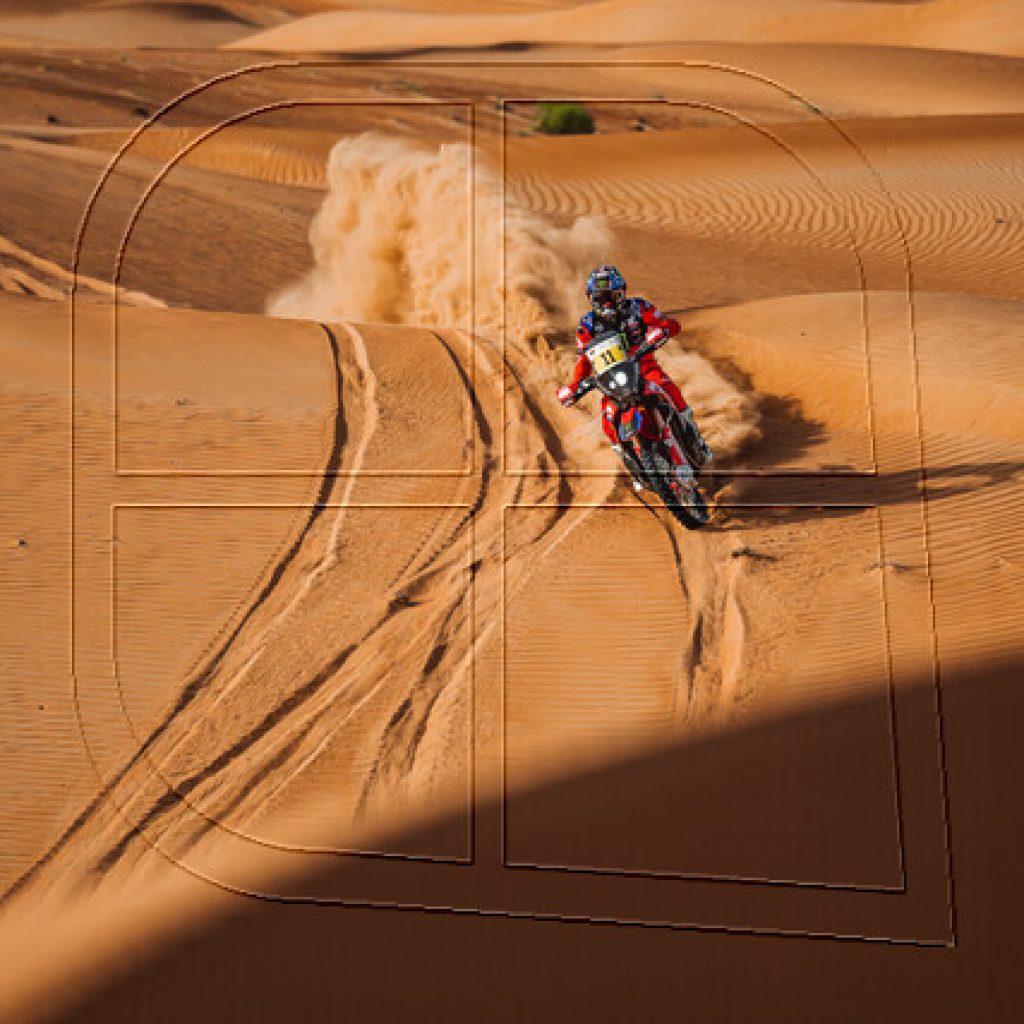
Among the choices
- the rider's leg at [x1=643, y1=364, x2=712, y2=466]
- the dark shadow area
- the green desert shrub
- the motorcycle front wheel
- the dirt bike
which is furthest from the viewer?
the green desert shrub

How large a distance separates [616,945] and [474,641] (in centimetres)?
225

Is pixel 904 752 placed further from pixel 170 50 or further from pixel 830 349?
pixel 170 50

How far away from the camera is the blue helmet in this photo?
945 cm

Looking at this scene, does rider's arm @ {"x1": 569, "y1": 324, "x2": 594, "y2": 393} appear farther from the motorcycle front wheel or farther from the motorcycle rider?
the motorcycle front wheel

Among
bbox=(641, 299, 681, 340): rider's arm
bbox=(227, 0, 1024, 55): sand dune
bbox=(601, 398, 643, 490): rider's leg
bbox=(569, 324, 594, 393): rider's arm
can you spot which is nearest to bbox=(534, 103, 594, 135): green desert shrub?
bbox=(227, 0, 1024, 55): sand dune

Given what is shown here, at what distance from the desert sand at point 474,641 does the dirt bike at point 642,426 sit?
27cm

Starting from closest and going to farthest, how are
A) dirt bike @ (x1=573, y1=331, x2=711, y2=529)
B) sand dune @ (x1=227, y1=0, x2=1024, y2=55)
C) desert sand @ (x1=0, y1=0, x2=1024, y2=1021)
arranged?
desert sand @ (x1=0, y1=0, x2=1024, y2=1021)
dirt bike @ (x1=573, y1=331, x2=711, y2=529)
sand dune @ (x1=227, y1=0, x2=1024, y2=55)

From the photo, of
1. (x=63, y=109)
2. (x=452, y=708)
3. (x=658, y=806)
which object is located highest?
(x=63, y=109)

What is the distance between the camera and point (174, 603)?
340 inches

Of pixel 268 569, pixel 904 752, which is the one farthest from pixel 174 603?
pixel 904 752

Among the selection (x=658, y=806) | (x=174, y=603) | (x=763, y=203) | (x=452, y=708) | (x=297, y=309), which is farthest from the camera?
(x=763, y=203)

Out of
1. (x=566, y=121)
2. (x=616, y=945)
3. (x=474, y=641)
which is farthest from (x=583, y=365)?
(x=566, y=121)

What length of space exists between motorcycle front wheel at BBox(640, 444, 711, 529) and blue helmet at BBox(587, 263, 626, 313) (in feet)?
2.90

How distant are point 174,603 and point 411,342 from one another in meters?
4.41
